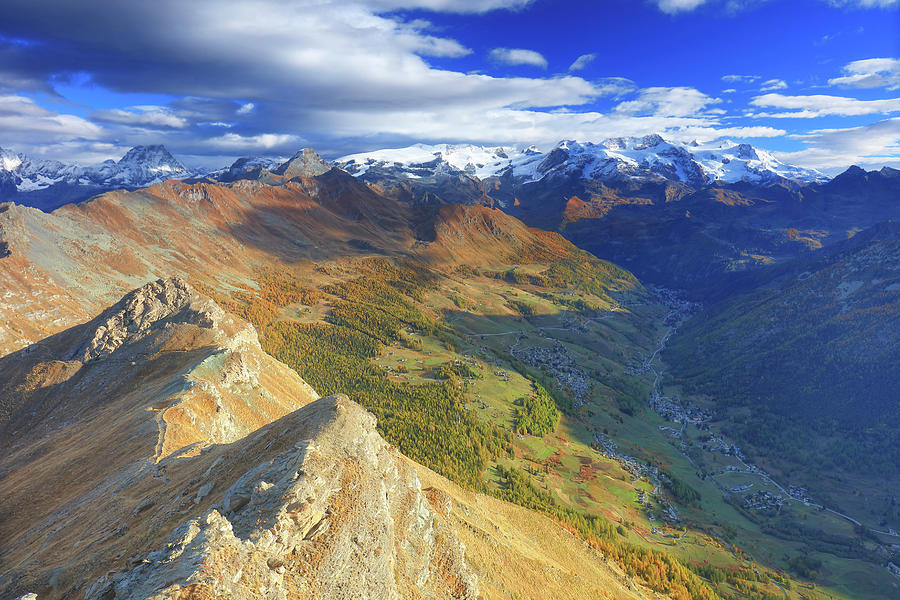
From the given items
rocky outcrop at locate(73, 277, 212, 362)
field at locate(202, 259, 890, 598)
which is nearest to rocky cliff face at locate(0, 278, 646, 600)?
rocky outcrop at locate(73, 277, 212, 362)

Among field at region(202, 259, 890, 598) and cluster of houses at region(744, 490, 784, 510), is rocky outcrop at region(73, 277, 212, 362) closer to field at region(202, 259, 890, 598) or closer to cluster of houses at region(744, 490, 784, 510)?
field at region(202, 259, 890, 598)

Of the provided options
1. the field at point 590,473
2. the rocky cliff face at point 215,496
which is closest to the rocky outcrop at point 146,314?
the rocky cliff face at point 215,496

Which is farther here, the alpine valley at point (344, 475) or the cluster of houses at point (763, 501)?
the cluster of houses at point (763, 501)

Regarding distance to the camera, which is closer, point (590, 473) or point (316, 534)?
point (316, 534)

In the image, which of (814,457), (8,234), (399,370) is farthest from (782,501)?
(8,234)

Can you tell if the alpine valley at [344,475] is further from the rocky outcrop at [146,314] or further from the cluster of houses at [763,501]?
the cluster of houses at [763,501]

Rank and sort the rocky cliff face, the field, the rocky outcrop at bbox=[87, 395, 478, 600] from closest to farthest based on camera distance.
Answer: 1. the rocky outcrop at bbox=[87, 395, 478, 600]
2. the rocky cliff face
3. the field

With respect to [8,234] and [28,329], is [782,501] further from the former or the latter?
[8,234]

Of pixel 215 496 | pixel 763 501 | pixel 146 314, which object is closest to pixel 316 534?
pixel 215 496

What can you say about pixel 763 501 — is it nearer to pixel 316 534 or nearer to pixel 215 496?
pixel 316 534

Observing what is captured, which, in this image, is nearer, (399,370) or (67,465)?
(67,465)

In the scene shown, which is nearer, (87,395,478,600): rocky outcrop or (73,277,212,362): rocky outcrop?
(87,395,478,600): rocky outcrop
